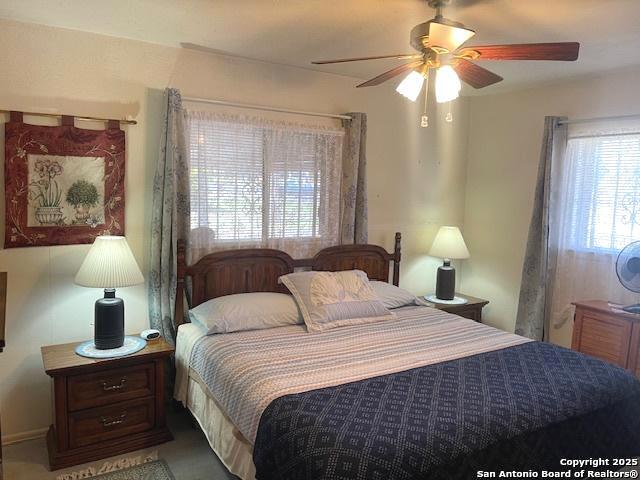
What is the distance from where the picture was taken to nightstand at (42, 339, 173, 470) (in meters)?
2.49

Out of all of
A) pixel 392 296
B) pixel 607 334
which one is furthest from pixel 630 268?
pixel 392 296

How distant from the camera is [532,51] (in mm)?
1963

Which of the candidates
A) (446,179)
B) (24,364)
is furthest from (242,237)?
(446,179)

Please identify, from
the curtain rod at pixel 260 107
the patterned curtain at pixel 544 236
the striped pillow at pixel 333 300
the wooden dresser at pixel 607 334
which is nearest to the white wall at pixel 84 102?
the curtain rod at pixel 260 107

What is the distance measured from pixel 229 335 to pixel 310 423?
3.67 ft

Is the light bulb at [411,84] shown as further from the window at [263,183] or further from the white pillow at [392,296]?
the white pillow at [392,296]

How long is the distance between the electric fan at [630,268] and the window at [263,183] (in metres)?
2.01

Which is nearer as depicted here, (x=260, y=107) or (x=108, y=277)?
(x=108, y=277)

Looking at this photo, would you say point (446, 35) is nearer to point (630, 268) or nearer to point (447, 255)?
point (630, 268)

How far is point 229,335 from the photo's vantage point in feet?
9.02

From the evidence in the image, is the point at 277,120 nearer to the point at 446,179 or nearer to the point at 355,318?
the point at 355,318

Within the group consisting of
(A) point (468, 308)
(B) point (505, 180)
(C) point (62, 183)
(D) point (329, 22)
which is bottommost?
(A) point (468, 308)

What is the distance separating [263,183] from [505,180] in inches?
86.5

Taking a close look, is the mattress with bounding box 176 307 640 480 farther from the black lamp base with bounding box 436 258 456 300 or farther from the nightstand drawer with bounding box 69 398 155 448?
the black lamp base with bounding box 436 258 456 300
